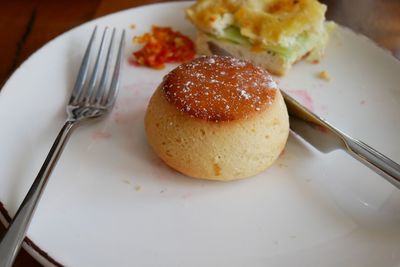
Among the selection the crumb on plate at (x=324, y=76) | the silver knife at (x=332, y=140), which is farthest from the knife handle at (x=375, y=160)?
the crumb on plate at (x=324, y=76)

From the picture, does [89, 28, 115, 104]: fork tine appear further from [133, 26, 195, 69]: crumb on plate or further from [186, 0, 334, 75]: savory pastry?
[186, 0, 334, 75]: savory pastry

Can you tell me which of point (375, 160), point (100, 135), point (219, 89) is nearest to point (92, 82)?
point (100, 135)

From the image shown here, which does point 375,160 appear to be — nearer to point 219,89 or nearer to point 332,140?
point 332,140

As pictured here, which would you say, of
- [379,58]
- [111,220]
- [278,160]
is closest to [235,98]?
[278,160]

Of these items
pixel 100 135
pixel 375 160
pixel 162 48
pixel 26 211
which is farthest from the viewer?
pixel 162 48

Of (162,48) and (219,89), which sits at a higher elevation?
(219,89)

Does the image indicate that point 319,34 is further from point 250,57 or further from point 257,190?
point 257,190

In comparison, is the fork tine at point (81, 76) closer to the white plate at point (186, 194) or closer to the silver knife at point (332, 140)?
the white plate at point (186, 194)

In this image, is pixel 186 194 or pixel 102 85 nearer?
pixel 186 194
